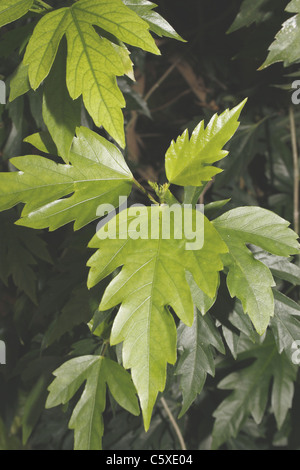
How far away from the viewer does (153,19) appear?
1.90 ft

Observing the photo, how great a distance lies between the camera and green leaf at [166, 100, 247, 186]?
0.51m

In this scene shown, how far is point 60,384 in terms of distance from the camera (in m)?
0.66

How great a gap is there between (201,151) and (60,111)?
6.2 inches

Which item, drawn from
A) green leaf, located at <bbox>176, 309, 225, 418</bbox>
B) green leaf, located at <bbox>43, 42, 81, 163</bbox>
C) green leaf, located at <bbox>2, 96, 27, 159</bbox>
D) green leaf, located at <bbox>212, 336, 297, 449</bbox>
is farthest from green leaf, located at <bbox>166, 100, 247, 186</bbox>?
green leaf, located at <bbox>212, 336, 297, 449</bbox>

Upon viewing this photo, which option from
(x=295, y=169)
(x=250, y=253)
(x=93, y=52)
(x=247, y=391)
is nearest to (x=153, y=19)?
(x=93, y=52)

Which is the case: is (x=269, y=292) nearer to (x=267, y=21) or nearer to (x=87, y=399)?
(x=87, y=399)

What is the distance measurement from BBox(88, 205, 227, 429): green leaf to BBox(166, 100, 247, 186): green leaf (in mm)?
64

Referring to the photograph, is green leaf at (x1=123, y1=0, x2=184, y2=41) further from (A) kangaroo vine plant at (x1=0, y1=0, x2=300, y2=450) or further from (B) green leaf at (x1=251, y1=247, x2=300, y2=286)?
(B) green leaf at (x1=251, y1=247, x2=300, y2=286)

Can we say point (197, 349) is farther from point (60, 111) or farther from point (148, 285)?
point (60, 111)

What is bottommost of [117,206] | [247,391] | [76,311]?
[247,391]

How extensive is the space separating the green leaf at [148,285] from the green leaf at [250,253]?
3.4 inches

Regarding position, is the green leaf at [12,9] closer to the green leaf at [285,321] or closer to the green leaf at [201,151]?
the green leaf at [201,151]

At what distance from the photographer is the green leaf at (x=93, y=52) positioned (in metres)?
0.47

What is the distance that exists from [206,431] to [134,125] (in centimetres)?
75
